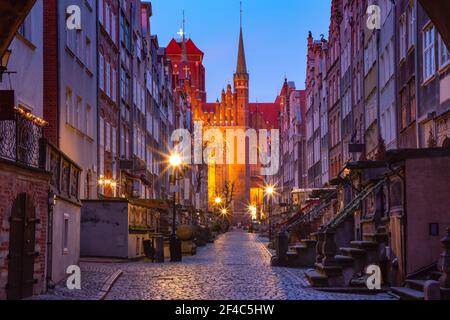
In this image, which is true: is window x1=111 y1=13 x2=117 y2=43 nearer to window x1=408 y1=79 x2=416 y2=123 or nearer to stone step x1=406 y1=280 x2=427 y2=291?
window x1=408 y1=79 x2=416 y2=123

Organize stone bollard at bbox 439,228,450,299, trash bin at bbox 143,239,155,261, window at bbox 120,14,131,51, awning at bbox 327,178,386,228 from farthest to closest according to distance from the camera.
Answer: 1. window at bbox 120,14,131,51
2. trash bin at bbox 143,239,155,261
3. awning at bbox 327,178,386,228
4. stone bollard at bbox 439,228,450,299

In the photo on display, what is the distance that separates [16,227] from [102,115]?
992 inches

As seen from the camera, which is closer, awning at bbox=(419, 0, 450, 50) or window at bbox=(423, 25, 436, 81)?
awning at bbox=(419, 0, 450, 50)

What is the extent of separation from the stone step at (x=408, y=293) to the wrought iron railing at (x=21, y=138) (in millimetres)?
6889

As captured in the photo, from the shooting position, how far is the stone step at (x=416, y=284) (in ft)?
50.6

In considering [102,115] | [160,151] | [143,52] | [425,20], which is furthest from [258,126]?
[425,20]

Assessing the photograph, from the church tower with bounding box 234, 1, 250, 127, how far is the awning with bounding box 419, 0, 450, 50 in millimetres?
146468

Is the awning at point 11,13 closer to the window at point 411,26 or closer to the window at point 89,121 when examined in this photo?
the window at point 411,26

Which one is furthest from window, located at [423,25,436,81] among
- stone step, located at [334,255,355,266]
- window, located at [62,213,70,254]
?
window, located at [62,213,70,254]

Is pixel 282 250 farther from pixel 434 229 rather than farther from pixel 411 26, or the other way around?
pixel 434 229

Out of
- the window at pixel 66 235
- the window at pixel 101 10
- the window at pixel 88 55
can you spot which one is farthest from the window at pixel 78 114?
the window at pixel 66 235

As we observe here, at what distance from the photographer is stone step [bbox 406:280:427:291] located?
1544 cm

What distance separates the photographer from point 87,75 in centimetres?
3531

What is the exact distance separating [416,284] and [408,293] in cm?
75
